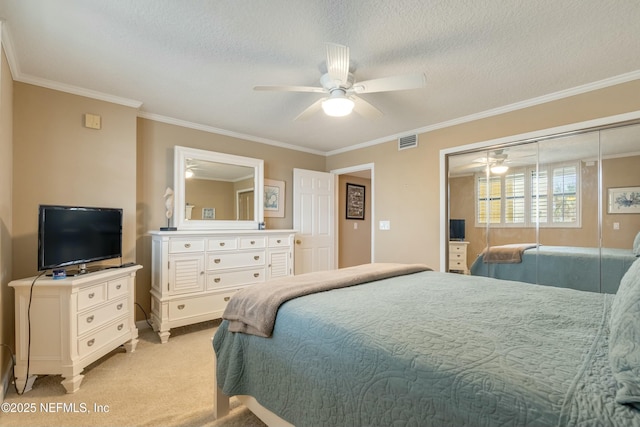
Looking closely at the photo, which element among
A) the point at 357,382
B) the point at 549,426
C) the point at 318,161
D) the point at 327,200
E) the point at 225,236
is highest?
the point at 318,161

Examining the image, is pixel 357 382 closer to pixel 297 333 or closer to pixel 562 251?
pixel 297 333

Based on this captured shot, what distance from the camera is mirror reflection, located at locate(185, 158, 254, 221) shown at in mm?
3582

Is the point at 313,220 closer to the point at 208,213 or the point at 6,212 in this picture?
the point at 208,213

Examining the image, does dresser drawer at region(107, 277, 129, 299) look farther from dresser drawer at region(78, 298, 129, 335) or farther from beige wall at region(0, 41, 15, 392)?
beige wall at region(0, 41, 15, 392)

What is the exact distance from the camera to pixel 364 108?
8.09 ft

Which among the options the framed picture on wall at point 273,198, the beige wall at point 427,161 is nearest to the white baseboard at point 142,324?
the framed picture on wall at point 273,198

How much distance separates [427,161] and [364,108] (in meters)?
1.67

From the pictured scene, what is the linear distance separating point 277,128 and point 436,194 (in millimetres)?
2173

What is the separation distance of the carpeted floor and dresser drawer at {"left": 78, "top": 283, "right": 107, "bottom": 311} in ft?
1.81

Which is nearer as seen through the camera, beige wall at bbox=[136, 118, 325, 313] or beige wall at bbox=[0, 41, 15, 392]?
beige wall at bbox=[0, 41, 15, 392]

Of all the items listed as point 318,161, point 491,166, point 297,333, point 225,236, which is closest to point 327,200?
A: point 318,161

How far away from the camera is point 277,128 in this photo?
382cm

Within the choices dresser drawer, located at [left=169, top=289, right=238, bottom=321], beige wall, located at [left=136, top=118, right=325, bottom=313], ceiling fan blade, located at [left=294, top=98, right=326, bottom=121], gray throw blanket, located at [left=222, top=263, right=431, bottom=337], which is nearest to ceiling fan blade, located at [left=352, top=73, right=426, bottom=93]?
ceiling fan blade, located at [left=294, top=98, right=326, bottom=121]

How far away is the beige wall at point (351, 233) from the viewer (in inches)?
222
